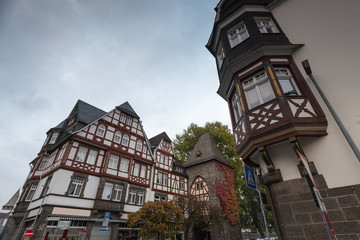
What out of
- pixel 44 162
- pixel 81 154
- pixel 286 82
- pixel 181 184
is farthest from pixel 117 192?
pixel 286 82

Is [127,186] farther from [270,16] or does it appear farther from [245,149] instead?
[270,16]

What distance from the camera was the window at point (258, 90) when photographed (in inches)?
250

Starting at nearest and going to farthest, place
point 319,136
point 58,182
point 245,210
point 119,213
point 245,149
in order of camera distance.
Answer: point 319,136 < point 245,149 < point 58,182 < point 119,213 < point 245,210

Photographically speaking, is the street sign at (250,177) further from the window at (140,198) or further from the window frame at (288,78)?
the window at (140,198)

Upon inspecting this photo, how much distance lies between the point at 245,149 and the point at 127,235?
45.5ft

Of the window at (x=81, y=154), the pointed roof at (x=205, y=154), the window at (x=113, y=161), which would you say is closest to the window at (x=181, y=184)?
the pointed roof at (x=205, y=154)

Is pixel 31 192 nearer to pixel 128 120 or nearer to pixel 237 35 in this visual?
pixel 128 120

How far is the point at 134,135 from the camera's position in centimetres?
1950

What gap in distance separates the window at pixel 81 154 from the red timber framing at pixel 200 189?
43.7 feet

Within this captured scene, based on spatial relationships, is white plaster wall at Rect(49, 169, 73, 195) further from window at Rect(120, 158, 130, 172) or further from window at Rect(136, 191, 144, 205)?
window at Rect(136, 191, 144, 205)

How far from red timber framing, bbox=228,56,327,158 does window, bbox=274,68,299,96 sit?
0.06 meters

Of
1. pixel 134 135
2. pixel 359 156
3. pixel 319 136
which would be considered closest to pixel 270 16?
pixel 319 136

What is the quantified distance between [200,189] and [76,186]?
1370 centimetres

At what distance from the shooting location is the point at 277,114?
5535mm
